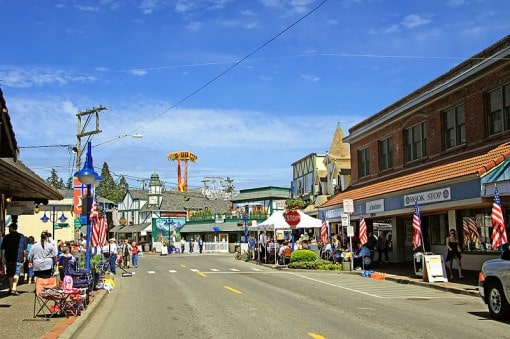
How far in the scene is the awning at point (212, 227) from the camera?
220 feet

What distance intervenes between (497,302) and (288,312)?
438cm

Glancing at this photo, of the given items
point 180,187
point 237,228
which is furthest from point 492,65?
point 180,187

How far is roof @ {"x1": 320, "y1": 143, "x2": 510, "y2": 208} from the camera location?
18.6 meters

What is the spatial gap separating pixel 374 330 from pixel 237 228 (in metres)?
57.1

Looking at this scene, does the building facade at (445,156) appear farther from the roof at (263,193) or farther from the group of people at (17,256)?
the roof at (263,193)

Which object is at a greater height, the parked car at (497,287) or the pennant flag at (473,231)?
the pennant flag at (473,231)

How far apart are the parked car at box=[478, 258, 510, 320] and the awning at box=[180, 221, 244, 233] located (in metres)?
53.7

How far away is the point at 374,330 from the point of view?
10320 mm

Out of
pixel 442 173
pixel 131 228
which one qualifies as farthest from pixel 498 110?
pixel 131 228

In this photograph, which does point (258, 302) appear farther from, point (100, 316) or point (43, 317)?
point (43, 317)

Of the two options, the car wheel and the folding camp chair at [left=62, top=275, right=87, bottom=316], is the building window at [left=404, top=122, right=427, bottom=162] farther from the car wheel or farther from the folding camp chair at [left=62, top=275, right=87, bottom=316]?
the folding camp chair at [left=62, top=275, right=87, bottom=316]

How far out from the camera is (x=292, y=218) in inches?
1223

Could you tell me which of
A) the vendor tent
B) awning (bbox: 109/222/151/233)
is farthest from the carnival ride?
the vendor tent

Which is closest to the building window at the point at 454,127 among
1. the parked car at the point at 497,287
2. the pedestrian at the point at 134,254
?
the parked car at the point at 497,287
